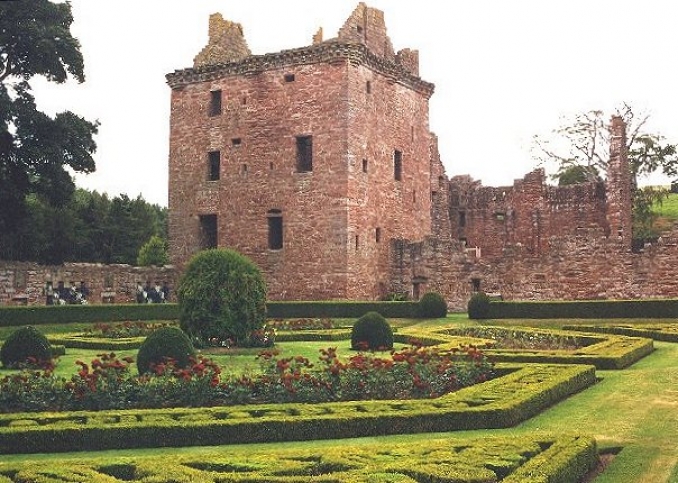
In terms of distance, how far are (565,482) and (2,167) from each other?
983 inches

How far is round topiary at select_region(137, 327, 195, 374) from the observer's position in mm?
13953

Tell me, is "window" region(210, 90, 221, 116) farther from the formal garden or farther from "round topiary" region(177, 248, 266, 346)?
the formal garden

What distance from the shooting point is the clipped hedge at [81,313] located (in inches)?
973

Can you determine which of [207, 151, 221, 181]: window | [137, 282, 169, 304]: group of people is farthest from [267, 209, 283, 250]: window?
[137, 282, 169, 304]: group of people

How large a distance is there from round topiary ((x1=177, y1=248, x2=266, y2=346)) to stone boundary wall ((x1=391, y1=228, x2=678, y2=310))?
1478 centimetres

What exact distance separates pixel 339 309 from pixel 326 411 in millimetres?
18056

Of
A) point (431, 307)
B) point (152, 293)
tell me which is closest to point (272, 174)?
point (152, 293)

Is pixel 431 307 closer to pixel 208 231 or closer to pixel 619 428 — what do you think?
pixel 208 231

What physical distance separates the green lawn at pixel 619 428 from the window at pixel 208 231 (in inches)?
925

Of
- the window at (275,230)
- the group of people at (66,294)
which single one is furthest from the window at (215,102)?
the group of people at (66,294)

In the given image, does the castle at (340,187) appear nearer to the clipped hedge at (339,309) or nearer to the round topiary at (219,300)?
the clipped hedge at (339,309)

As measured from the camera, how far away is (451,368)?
13.5 meters

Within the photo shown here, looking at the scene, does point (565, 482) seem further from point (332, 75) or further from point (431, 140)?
point (431, 140)

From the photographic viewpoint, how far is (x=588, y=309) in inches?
1011
